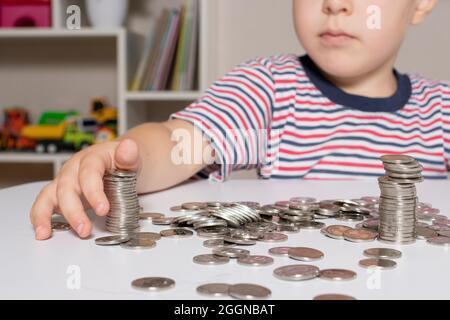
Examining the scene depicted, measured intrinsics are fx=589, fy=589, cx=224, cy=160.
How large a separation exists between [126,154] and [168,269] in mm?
222

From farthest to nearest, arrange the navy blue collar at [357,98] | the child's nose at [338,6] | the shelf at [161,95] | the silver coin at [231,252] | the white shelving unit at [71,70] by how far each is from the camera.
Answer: the white shelving unit at [71,70], the shelf at [161,95], the navy blue collar at [357,98], the child's nose at [338,6], the silver coin at [231,252]

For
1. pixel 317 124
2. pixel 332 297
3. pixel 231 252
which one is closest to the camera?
pixel 332 297

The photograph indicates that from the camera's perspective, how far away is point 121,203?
0.63 m

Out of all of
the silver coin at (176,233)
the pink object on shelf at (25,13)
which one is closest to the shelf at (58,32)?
the pink object on shelf at (25,13)

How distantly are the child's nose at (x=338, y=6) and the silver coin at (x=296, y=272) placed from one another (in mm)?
784

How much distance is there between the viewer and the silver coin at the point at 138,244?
55 cm

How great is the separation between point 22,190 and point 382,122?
75cm

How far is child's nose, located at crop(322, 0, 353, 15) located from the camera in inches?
45.4

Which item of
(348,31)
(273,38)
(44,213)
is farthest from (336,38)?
(273,38)

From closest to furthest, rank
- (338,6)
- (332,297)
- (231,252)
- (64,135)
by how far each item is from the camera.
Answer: (332,297) < (231,252) < (338,6) < (64,135)

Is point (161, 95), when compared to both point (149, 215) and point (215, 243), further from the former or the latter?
point (215, 243)

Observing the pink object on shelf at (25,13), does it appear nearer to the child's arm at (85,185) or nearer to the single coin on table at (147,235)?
the child's arm at (85,185)
